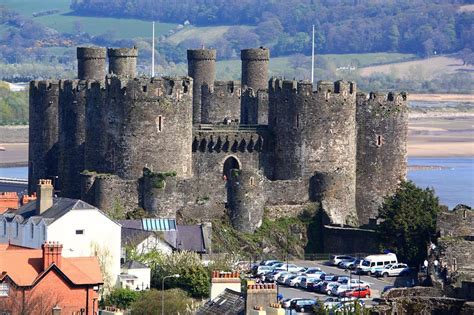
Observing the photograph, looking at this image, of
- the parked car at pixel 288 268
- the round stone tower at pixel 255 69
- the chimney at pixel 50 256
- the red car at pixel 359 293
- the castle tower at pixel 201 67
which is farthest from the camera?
the round stone tower at pixel 255 69

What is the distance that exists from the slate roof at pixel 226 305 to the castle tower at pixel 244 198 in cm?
1980

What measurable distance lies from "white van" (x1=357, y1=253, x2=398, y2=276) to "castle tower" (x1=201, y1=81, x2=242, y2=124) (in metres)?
12.8

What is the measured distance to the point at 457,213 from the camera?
57.6 metres

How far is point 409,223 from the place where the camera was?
59094mm

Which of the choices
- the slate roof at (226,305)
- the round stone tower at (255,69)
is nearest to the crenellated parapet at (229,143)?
the round stone tower at (255,69)

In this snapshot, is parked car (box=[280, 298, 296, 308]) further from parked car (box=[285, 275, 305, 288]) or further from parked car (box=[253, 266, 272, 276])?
parked car (box=[253, 266, 272, 276])

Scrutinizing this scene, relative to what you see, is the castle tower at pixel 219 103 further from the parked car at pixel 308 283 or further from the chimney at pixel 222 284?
the chimney at pixel 222 284

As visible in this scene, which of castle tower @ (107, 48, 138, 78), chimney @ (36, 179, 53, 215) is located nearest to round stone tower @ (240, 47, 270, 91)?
castle tower @ (107, 48, 138, 78)

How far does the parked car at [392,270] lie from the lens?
56188mm

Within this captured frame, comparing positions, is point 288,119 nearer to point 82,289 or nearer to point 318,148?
point 318,148

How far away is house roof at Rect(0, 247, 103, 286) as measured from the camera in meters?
43.8

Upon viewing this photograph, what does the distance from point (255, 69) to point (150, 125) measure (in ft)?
33.0

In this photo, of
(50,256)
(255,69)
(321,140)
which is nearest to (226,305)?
(50,256)

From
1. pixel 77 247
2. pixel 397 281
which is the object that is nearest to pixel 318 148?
pixel 397 281
